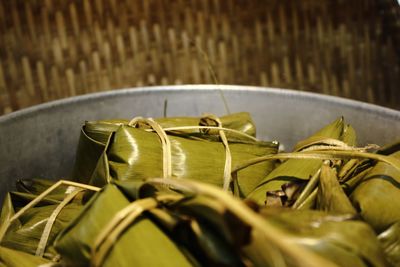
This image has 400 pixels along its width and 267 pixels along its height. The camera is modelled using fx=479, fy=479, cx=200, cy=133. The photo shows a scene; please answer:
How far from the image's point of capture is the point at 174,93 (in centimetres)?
106

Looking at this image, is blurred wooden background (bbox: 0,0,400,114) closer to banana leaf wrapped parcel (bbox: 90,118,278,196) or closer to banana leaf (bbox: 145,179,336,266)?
banana leaf wrapped parcel (bbox: 90,118,278,196)

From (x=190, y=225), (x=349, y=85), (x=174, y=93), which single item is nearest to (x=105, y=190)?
(x=190, y=225)

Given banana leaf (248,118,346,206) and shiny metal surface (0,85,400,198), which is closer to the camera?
banana leaf (248,118,346,206)

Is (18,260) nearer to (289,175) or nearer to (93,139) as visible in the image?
(93,139)

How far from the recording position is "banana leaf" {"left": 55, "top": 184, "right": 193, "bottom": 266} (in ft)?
1.71

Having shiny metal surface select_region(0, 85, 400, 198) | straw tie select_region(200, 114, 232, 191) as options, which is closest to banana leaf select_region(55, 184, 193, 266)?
straw tie select_region(200, 114, 232, 191)

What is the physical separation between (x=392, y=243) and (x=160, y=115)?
0.61 m

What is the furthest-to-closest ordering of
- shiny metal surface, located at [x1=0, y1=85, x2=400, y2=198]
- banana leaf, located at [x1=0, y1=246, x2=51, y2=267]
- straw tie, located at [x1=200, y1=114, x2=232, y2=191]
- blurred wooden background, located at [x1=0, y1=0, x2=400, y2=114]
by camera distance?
blurred wooden background, located at [x1=0, y1=0, x2=400, y2=114], shiny metal surface, located at [x1=0, y1=85, x2=400, y2=198], straw tie, located at [x1=200, y1=114, x2=232, y2=191], banana leaf, located at [x1=0, y1=246, x2=51, y2=267]

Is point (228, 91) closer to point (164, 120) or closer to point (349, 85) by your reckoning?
point (164, 120)

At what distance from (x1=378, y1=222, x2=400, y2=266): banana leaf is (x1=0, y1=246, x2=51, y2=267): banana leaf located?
0.43 meters

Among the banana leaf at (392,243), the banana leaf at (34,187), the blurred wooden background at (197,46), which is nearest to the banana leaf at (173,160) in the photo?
the banana leaf at (34,187)

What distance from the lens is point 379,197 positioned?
2.03ft

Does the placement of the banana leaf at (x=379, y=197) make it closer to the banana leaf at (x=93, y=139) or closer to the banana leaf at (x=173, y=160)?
the banana leaf at (x=173, y=160)

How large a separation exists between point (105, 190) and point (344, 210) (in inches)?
11.4
